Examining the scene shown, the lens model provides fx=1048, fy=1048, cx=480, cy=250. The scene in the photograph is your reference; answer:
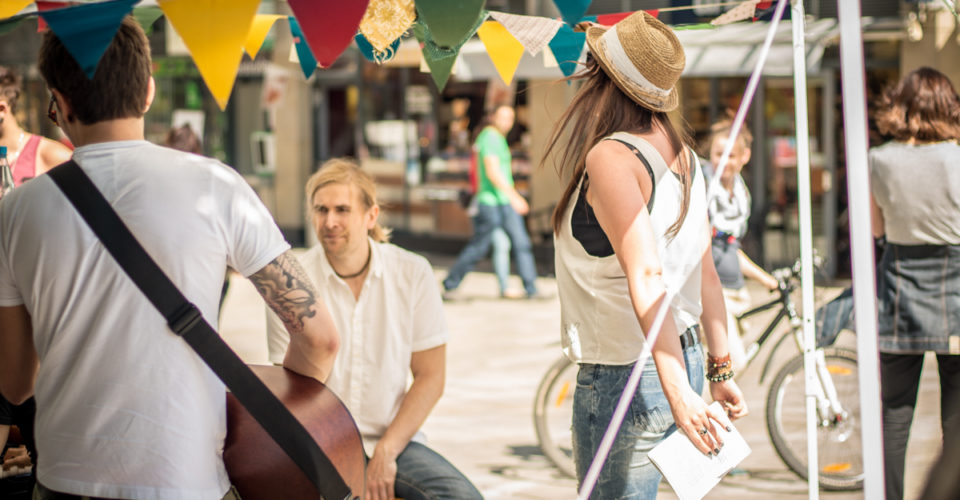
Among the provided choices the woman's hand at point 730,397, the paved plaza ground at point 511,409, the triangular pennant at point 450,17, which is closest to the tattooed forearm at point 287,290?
the triangular pennant at point 450,17

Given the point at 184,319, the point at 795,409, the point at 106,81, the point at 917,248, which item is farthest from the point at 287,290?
the point at 795,409

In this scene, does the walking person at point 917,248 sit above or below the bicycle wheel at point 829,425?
above

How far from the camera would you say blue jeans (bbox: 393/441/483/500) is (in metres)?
3.04

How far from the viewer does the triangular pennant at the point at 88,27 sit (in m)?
1.96

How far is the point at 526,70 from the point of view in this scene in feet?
35.4

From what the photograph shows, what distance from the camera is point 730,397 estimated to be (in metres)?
2.71

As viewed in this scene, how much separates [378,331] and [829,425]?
2.22m

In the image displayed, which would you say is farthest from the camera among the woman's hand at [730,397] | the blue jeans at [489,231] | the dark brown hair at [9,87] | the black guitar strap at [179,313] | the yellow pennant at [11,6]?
the blue jeans at [489,231]

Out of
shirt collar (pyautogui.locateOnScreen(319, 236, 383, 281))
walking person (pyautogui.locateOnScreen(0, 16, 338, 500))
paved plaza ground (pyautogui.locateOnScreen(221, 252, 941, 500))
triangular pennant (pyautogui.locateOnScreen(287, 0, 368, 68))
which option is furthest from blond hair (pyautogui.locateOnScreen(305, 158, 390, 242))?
paved plaza ground (pyautogui.locateOnScreen(221, 252, 941, 500))

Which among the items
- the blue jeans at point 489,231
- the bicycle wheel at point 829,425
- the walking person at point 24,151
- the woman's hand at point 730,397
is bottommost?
the bicycle wheel at point 829,425

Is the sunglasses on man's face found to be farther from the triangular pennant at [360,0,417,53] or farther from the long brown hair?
the long brown hair

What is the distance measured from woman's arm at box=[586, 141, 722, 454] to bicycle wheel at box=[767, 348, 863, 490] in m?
2.35

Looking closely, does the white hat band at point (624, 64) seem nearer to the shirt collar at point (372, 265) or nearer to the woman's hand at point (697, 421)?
the woman's hand at point (697, 421)

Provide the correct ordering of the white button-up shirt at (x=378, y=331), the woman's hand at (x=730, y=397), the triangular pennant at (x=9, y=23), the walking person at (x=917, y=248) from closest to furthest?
the woman's hand at (x=730, y=397), the triangular pennant at (x=9, y=23), the white button-up shirt at (x=378, y=331), the walking person at (x=917, y=248)
